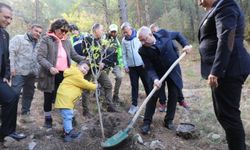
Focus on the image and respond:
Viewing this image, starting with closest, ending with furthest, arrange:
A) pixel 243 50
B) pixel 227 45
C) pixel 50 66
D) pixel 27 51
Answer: pixel 227 45
pixel 243 50
pixel 50 66
pixel 27 51

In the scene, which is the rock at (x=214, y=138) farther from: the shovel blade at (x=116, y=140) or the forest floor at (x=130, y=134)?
the shovel blade at (x=116, y=140)

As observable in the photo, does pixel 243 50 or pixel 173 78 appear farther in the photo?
pixel 173 78

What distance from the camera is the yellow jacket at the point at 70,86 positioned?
16.1 ft

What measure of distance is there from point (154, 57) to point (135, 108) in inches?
77.3

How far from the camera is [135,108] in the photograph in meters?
7.11

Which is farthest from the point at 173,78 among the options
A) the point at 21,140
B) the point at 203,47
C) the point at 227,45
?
the point at 21,140

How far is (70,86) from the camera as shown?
4.99 meters

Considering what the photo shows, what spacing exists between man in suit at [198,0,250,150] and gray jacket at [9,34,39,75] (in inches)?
141

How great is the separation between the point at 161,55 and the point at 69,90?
1725 mm

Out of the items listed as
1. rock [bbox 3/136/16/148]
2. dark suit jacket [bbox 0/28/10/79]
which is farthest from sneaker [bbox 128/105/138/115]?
dark suit jacket [bbox 0/28/10/79]

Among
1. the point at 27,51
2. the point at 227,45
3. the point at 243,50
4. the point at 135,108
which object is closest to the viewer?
the point at 227,45

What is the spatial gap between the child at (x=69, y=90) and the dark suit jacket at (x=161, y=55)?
1.10 m

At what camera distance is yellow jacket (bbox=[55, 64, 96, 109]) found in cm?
492

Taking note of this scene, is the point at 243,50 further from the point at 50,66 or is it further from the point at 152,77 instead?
the point at 50,66
